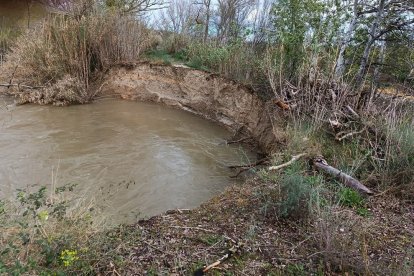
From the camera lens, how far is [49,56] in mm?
9297

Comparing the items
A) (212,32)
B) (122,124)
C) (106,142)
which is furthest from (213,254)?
(212,32)

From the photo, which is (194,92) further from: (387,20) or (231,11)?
(231,11)

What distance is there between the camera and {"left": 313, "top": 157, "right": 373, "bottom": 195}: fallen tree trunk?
13.3ft

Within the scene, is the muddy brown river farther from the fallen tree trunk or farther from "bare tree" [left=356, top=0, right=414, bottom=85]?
"bare tree" [left=356, top=0, right=414, bottom=85]

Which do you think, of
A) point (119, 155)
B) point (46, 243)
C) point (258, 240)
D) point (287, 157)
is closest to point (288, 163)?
point (287, 157)

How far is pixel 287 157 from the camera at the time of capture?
16.0 feet

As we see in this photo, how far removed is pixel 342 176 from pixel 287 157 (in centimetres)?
84

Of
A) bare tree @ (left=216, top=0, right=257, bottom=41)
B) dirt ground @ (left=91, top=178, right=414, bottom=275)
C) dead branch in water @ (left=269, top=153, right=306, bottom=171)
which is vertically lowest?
dirt ground @ (left=91, top=178, right=414, bottom=275)

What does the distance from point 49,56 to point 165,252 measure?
26.6 feet

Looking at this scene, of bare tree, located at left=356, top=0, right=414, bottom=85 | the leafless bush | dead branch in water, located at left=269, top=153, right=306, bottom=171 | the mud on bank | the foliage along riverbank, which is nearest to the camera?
the foliage along riverbank

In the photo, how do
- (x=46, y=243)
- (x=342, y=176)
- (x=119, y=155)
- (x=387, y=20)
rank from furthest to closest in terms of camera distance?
(x=387, y=20) < (x=119, y=155) < (x=342, y=176) < (x=46, y=243)

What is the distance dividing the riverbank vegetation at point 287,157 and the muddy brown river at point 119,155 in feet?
2.72

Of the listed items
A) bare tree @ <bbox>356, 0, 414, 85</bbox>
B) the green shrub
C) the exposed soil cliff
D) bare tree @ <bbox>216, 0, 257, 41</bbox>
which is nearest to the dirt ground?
the green shrub

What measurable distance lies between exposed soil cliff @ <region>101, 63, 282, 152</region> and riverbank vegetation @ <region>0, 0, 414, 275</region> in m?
0.33
